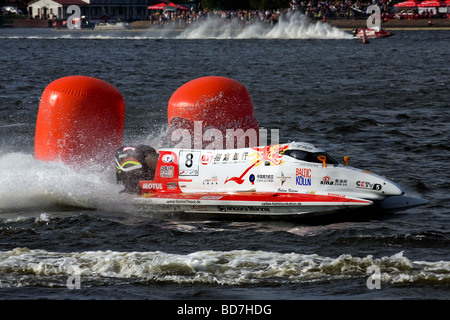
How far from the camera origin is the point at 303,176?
42.0 ft

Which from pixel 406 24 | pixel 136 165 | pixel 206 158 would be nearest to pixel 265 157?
pixel 206 158

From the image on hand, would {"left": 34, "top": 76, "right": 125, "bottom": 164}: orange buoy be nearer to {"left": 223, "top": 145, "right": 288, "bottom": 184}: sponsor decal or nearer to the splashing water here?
{"left": 223, "top": 145, "right": 288, "bottom": 184}: sponsor decal

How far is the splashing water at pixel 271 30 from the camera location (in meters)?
69.3

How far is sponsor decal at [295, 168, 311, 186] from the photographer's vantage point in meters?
12.8

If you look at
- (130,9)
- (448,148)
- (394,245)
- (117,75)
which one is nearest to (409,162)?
(448,148)

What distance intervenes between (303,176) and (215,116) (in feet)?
8.27

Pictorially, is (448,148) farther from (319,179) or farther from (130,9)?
(130,9)

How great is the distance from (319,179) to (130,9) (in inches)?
3761

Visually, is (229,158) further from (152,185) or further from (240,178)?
(152,185)

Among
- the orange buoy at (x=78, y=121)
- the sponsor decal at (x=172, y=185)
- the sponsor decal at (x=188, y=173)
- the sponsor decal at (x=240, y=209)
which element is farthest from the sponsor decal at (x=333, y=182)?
the orange buoy at (x=78, y=121)

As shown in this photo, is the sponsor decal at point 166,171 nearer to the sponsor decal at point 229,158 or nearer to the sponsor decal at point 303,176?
the sponsor decal at point 229,158

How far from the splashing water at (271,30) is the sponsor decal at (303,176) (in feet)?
182

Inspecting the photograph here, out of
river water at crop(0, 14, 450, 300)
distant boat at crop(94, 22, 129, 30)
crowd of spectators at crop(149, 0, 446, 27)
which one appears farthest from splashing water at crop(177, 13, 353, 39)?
river water at crop(0, 14, 450, 300)

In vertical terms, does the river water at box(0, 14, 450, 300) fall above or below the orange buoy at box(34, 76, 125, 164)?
below
